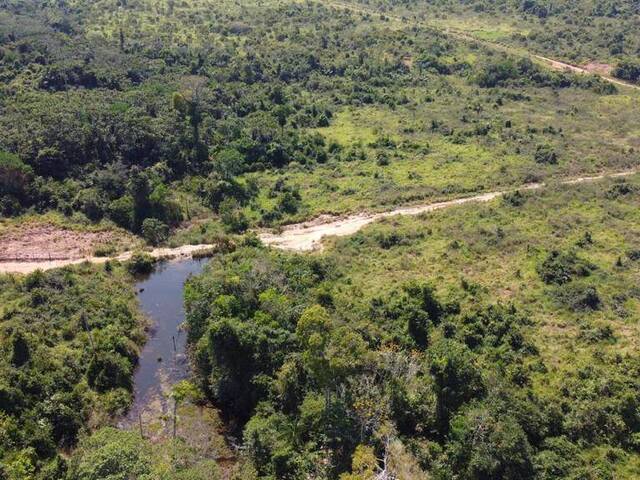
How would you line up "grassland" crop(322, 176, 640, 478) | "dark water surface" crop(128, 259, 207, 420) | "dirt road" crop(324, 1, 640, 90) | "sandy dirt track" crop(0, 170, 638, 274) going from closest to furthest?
"dark water surface" crop(128, 259, 207, 420)
"grassland" crop(322, 176, 640, 478)
"sandy dirt track" crop(0, 170, 638, 274)
"dirt road" crop(324, 1, 640, 90)

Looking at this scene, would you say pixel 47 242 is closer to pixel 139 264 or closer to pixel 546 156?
pixel 139 264

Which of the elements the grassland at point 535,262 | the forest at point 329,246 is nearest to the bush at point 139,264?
the forest at point 329,246

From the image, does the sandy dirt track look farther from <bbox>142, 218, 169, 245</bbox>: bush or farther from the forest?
<bbox>142, 218, 169, 245</bbox>: bush

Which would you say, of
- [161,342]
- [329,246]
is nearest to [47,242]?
[161,342]

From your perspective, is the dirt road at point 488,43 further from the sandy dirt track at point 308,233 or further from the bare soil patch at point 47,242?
the bare soil patch at point 47,242

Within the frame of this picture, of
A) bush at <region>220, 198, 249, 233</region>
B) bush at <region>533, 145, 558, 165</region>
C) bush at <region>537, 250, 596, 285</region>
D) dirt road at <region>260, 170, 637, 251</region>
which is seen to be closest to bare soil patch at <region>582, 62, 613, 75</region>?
bush at <region>533, 145, 558, 165</region>

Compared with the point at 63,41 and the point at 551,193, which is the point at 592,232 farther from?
the point at 63,41

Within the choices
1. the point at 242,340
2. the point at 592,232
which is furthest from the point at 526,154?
the point at 242,340
